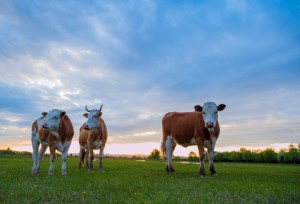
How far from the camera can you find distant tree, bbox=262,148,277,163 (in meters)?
124

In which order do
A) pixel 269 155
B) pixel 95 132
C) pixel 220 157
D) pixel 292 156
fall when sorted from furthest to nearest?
pixel 220 157, pixel 269 155, pixel 292 156, pixel 95 132

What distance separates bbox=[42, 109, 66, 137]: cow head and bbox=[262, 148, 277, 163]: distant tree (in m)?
124

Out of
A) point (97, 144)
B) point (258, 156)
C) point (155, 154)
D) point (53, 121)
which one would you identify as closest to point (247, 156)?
point (258, 156)

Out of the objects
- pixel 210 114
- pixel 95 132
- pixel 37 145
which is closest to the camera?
pixel 210 114

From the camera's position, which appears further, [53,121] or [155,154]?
[155,154]

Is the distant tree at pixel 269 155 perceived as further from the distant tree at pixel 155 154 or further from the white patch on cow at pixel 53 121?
the white patch on cow at pixel 53 121

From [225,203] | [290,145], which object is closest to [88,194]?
[225,203]

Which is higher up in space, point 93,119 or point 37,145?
point 93,119

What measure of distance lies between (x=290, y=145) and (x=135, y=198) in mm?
132417

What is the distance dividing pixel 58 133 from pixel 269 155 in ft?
416

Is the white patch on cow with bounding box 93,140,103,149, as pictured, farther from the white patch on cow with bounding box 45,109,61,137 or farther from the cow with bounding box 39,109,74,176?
Answer: the white patch on cow with bounding box 45,109,61,137

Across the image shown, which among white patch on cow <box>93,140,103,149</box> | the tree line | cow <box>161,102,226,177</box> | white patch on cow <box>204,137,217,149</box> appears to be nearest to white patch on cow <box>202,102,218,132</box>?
cow <box>161,102,226,177</box>

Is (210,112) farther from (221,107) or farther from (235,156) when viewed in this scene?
(235,156)

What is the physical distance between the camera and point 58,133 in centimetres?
1477
